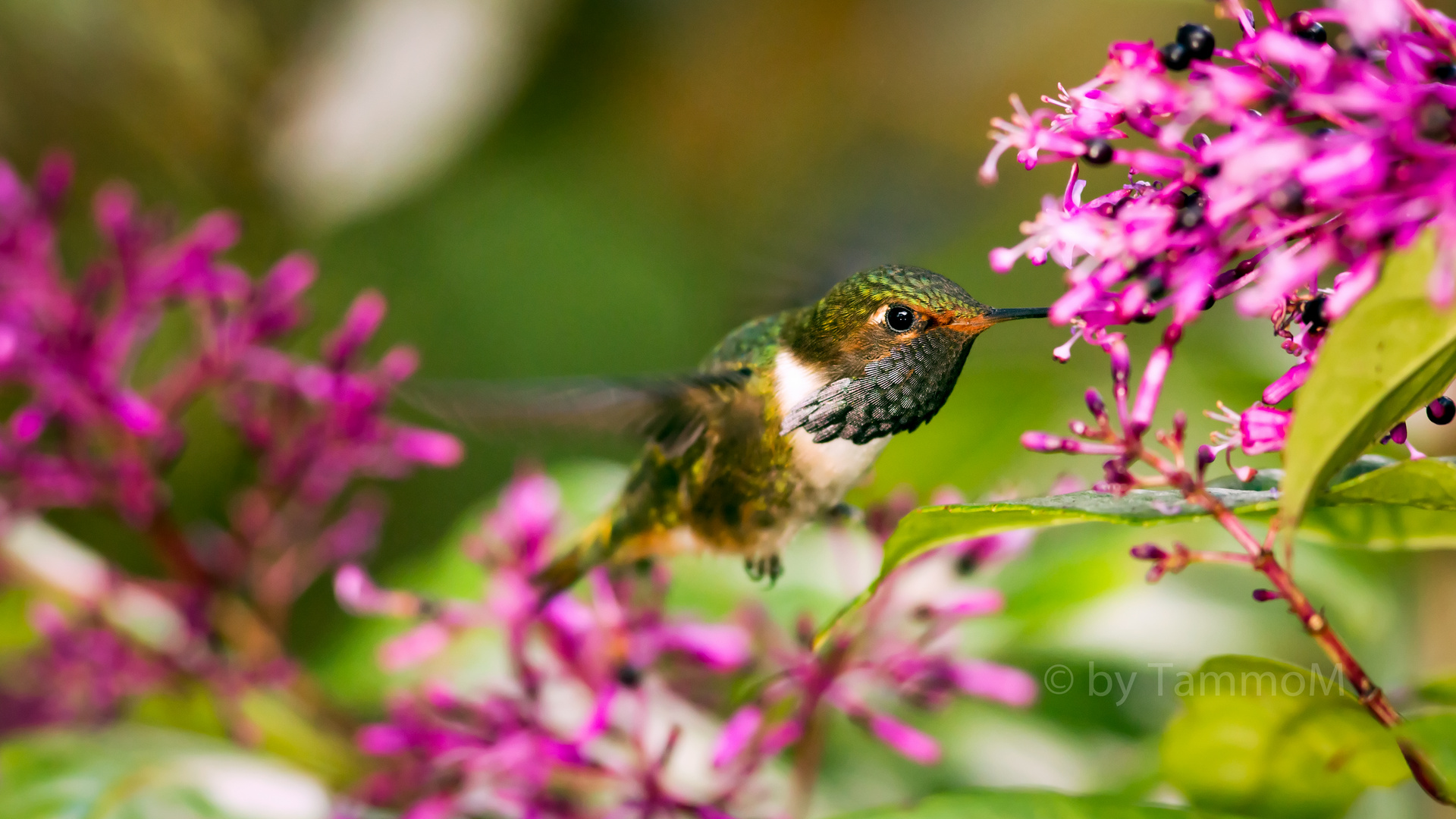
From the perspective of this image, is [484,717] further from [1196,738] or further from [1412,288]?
[1412,288]

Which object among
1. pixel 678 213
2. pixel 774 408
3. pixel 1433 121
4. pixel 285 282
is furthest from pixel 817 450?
pixel 678 213

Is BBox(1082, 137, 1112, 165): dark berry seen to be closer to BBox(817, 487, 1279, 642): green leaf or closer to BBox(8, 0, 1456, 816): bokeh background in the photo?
BBox(817, 487, 1279, 642): green leaf

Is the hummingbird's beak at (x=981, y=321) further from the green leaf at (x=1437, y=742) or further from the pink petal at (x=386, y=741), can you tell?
the pink petal at (x=386, y=741)

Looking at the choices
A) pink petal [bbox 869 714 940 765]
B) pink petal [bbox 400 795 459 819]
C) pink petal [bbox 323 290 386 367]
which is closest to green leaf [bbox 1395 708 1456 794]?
pink petal [bbox 869 714 940 765]

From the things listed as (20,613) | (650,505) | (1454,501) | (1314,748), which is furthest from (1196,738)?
(20,613)

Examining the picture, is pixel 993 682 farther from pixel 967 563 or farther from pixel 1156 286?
pixel 1156 286
